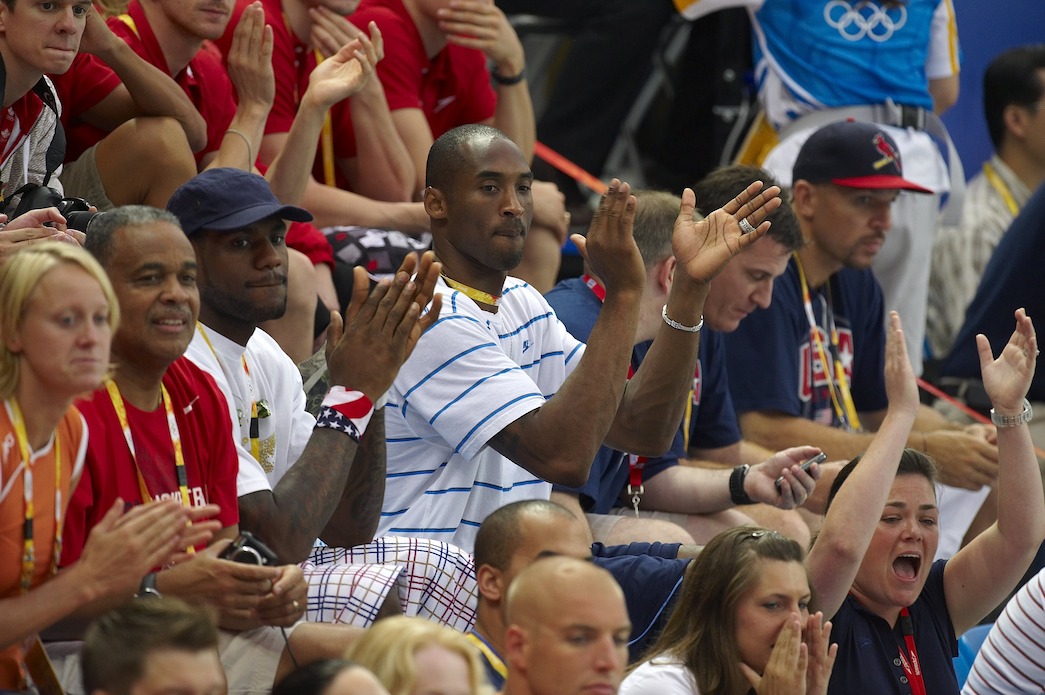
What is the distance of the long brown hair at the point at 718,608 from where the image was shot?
376 centimetres

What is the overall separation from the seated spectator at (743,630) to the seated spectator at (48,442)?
122 centimetres

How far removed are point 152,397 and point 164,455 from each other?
0.13m

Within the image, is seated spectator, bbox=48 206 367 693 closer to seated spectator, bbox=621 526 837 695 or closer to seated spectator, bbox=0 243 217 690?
seated spectator, bbox=0 243 217 690

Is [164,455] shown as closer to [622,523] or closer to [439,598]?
[439,598]

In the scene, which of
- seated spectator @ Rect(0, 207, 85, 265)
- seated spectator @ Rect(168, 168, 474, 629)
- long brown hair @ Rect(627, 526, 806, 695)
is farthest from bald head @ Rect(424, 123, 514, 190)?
long brown hair @ Rect(627, 526, 806, 695)

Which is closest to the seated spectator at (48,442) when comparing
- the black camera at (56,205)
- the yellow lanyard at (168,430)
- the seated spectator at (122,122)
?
the yellow lanyard at (168,430)

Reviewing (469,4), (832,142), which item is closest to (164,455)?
(469,4)

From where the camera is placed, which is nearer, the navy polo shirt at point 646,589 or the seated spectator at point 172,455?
the seated spectator at point 172,455

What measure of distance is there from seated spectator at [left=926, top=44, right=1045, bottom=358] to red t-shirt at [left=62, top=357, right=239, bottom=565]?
5.04 m

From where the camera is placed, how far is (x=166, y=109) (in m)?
4.91

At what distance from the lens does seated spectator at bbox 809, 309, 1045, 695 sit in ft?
13.7

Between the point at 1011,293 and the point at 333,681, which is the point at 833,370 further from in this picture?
the point at 333,681

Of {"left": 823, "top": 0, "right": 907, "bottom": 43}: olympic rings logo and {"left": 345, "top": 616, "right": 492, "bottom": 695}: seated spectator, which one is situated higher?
{"left": 345, "top": 616, "right": 492, "bottom": 695}: seated spectator

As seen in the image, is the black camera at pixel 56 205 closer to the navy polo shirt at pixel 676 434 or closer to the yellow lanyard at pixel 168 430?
the yellow lanyard at pixel 168 430
